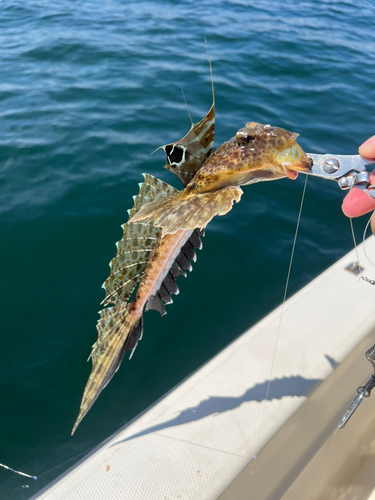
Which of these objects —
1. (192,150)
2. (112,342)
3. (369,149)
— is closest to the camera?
(369,149)

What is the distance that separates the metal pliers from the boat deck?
181 cm

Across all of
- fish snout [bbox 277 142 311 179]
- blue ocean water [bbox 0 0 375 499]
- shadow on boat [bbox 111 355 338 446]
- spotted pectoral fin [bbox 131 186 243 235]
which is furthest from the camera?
blue ocean water [bbox 0 0 375 499]

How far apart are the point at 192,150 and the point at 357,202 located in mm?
1440

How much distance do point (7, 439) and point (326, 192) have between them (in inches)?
231

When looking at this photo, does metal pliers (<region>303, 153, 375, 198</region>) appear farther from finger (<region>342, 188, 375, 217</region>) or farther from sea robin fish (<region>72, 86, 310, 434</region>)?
finger (<region>342, 188, 375, 217</region>)

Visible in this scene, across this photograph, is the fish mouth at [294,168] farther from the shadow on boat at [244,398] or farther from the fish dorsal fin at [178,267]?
the shadow on boat at [244,398]

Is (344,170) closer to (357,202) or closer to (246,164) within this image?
(357,202)

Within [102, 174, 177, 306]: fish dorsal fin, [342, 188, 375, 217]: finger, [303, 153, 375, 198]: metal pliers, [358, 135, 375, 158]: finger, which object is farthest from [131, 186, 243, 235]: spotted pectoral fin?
[342, 188, 375, 217]: finger

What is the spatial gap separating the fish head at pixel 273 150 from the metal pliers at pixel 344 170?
13cm

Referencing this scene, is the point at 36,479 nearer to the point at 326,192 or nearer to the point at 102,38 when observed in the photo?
the point at 326,192

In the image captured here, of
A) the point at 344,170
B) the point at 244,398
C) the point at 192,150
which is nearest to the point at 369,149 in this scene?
the point at 344,170

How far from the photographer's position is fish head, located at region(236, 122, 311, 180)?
236cm

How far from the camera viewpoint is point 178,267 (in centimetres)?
288

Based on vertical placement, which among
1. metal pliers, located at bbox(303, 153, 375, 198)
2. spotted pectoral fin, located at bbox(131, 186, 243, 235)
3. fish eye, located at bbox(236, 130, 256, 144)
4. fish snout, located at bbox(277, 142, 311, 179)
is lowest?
spotted pectoral fin, located at bbox(131, 186, 243, 235)
